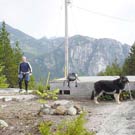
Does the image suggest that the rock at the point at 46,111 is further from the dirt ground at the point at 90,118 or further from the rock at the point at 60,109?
the dirt ground at the point at 90,118

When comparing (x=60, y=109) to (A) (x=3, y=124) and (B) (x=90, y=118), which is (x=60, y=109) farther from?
(A) (x=3, y=124)

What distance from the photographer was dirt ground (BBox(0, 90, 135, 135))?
31.3 feet

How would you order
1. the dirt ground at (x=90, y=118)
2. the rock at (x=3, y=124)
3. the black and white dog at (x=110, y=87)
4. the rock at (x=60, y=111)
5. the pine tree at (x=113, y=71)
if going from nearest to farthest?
the dirt ground at (x=90, y=118), the rock at (x=3, y=124), the rock at (x=60, y=111), the black and white dog at (x=110, y=87), the pine tree at (x=113, y=71)

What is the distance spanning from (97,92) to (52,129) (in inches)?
201

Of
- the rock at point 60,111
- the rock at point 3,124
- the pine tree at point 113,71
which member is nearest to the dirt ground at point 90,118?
the rock at point 3,124

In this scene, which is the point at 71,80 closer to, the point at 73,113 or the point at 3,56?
the point at 73,113

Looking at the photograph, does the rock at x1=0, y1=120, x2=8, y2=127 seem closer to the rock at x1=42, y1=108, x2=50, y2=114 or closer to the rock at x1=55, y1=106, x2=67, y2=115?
the rock at x1=42, y1=108, x2=50, y2=114

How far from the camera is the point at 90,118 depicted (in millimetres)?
11062

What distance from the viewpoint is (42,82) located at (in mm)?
16828

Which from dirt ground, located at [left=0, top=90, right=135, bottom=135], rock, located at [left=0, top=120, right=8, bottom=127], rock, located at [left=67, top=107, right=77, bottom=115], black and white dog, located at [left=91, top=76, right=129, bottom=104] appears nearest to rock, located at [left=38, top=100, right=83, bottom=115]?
rock, located at [left=67, top=107, right=77, bottom=115]

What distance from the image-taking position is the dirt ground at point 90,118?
953 cm

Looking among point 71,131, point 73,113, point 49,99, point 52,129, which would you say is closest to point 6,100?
point 49,99

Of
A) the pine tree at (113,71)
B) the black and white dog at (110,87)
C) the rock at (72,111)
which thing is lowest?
the pine tree at (113,71)

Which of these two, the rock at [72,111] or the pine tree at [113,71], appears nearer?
the rock at [72,111]
